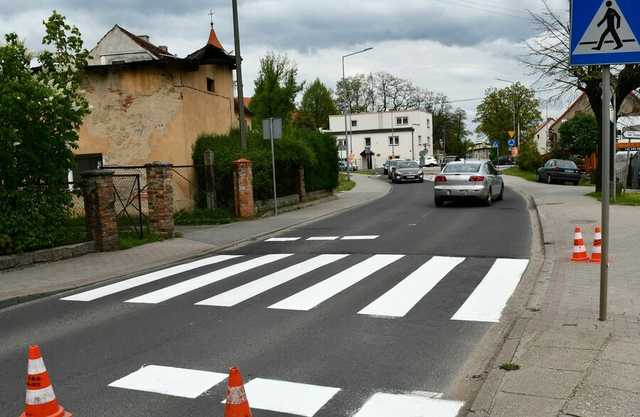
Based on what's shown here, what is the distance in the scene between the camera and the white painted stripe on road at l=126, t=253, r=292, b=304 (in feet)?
28.0

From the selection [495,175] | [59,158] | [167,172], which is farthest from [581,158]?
[59,158]

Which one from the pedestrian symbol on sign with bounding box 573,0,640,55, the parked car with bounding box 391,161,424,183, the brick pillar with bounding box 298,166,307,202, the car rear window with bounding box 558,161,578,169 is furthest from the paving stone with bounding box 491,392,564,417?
the parked car with bounding box 391,161,424,183

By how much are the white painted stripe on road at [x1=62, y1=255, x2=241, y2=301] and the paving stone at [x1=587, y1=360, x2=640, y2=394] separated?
662 centimetres

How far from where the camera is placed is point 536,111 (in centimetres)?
9350

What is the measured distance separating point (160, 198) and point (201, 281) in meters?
6.11

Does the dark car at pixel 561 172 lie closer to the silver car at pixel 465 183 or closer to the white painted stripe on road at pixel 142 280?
the silver car at pixel 465 183

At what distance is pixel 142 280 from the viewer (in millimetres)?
10125

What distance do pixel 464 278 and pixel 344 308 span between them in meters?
2.49

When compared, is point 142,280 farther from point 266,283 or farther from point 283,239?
point 283,239

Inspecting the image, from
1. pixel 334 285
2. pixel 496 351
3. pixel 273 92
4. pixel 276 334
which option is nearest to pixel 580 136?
pixel 273 92

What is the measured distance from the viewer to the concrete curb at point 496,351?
176 inches

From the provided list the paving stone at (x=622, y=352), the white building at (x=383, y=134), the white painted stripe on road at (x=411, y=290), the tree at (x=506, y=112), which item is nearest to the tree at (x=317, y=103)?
the white building at (x=383, y=134)

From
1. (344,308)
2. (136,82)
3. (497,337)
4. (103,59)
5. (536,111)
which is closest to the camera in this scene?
(497,337)

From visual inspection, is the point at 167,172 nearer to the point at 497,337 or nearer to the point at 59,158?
the point at 59,158
